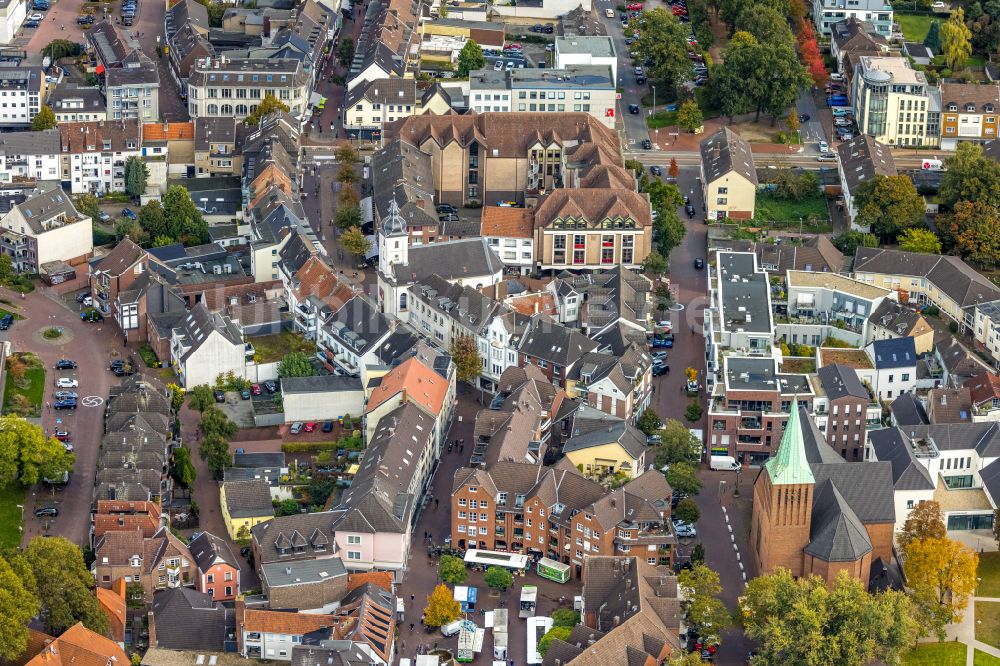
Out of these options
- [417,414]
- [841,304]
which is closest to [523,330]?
[417,414]

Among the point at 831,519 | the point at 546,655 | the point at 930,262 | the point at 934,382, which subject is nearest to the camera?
the point at 546,655

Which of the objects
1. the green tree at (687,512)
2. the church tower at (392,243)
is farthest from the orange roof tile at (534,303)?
the green tree at (687,512)

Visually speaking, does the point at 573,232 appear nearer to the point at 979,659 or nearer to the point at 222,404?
the point at 222,404

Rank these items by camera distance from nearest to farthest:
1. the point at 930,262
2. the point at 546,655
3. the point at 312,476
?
the point at 546,655, the point at 312,476, the point at 930,262

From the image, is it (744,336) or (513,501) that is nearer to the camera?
(513,501)

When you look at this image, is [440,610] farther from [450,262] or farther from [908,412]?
[450,262]

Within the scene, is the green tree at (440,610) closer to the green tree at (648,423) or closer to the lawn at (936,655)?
the green tree at (648,423)

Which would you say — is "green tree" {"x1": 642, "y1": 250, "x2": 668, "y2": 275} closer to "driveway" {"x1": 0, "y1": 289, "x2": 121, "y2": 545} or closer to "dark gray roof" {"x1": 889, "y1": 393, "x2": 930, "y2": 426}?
"dark gray roof" {"x1": 889, "y1": 393, "x2": 930, "y2": 426}

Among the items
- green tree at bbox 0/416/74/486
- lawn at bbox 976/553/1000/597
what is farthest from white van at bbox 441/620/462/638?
lawn at bbox 976/553/1000/597
